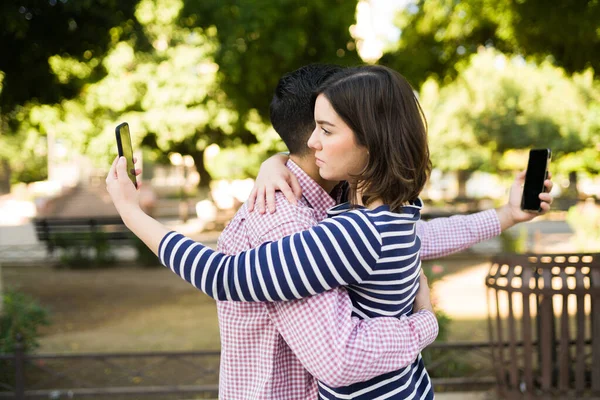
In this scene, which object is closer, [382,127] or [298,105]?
[382,127]

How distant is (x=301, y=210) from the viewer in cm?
139

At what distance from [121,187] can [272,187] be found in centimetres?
33

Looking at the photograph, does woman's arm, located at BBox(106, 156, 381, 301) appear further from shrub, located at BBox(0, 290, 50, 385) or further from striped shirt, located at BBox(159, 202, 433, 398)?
shrub, located at BBox(0, 290, 50, 385)

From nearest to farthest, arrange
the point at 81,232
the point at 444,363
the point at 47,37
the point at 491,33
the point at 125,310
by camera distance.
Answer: the point at 444,363 < the point at 47,37 < the point at 491,33 < the point at 125,310 < the point at 81,232

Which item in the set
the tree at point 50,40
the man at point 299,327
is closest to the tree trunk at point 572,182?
the tree at point 50,40

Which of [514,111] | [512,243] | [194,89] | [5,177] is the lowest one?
[512,243]

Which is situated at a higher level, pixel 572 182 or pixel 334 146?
pixel 334 146

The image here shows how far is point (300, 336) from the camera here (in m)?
1.26

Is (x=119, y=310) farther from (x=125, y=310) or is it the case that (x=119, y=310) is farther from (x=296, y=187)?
(x=296, y=187)

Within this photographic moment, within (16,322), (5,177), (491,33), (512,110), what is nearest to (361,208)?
(16,322)

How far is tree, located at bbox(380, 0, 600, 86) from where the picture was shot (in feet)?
20.6

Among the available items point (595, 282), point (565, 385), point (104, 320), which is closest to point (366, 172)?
point (595, 282)

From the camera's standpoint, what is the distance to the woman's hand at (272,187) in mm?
1410

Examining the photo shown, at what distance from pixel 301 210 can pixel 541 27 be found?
20.4ft
